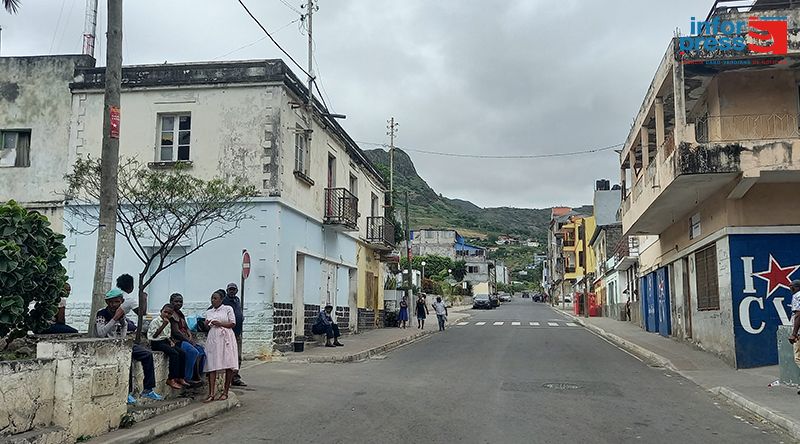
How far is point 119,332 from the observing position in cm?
978

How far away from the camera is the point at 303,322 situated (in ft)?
65.9

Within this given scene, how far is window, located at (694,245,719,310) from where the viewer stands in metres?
16.8

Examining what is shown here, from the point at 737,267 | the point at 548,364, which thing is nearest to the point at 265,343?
the point at 548,364

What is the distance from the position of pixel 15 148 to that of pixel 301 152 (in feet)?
25.8

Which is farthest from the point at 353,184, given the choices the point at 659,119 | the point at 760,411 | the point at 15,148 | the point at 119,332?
the point at 760,411

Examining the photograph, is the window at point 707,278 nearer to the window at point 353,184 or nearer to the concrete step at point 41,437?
the window at point 353,184

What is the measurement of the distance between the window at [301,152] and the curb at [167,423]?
33.0 feet

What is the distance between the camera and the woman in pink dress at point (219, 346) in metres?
10.1

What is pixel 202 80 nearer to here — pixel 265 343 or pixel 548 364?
pixel 265 343

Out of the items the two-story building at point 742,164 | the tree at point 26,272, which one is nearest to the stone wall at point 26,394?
the tree at point 26,272

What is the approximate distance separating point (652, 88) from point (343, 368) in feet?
34.9

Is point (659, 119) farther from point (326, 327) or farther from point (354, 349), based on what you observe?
point (326, 327)

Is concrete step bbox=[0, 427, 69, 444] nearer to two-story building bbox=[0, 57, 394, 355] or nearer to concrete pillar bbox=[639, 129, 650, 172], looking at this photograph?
two-story building bbox=[0, 57, 394, 355]

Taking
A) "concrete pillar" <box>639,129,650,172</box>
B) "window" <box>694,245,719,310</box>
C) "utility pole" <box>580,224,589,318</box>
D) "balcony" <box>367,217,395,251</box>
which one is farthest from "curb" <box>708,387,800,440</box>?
"utility pole" <box>580,224,589,318</box>
